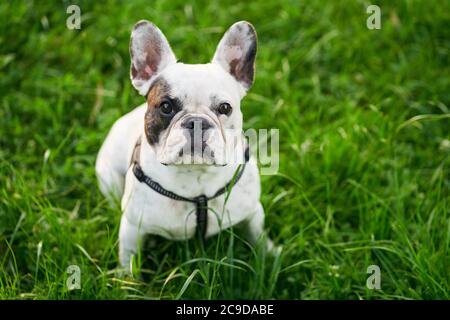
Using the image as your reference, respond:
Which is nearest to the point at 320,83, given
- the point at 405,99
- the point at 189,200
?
the point at 405,99

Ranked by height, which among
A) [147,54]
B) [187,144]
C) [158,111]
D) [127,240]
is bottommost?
[127,240]

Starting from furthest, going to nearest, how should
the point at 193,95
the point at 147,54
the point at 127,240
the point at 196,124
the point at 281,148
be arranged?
the point at 281,148 → the point at 127,240 → the point at 147,54 → the point at 193,95 → the point at 196,124

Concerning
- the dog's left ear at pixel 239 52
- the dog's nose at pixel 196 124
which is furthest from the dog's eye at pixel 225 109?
the dog's left ear at pixel 239 52

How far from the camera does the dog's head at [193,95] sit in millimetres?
2418

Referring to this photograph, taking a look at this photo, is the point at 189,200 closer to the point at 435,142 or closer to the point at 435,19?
the point at 435,142

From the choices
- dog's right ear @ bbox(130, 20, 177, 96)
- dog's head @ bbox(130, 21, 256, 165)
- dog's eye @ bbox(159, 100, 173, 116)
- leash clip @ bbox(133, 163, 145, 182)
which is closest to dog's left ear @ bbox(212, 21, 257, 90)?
dog's head @ bbox(130, 21, 256, 165)

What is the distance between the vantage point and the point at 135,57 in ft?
8.84

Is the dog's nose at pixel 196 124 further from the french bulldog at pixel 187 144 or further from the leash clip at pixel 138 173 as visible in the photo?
the leash clip at pixel 138 173

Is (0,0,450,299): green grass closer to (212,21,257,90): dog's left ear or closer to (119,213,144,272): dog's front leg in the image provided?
(119,213,144,272): dog's front leg

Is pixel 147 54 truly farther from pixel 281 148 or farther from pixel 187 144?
pixel 281 148

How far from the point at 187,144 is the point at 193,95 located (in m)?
0.21

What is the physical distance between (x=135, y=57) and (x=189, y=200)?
64 cm

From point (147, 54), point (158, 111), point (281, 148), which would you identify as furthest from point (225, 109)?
point (281, 148)

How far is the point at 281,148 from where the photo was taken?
12.6 ft
